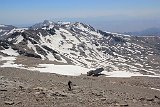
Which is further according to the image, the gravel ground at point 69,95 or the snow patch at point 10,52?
the snow patch at point 10,52

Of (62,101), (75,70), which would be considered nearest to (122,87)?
(62,101)

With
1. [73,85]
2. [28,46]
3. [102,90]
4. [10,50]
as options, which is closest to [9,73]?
[73,85]

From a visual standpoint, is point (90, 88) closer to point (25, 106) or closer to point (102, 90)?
point (102, 90)

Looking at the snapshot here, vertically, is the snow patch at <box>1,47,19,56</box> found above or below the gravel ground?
below

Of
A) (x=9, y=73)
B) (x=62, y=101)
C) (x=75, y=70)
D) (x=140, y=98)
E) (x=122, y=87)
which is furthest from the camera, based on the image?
(x=75, y=70)

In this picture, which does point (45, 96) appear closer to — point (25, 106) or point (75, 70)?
point (25, 106)

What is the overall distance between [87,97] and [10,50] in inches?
4207

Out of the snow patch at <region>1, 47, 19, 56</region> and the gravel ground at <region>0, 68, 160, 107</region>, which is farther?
the snow patch at <region>1, 47, 19, 56</region>

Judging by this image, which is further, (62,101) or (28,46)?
(28,46)

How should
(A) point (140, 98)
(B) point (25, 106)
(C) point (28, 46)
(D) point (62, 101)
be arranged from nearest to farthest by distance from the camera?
(B) point (25, 106)
(D) point (62, 101)
(A) point (140, 98)
(C) point (28, 46)

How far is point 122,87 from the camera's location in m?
38.7

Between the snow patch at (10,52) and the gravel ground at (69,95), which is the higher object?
the gravel ground at (69,95)

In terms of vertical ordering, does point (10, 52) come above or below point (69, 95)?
below

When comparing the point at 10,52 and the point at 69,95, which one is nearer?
the point at 69,95
